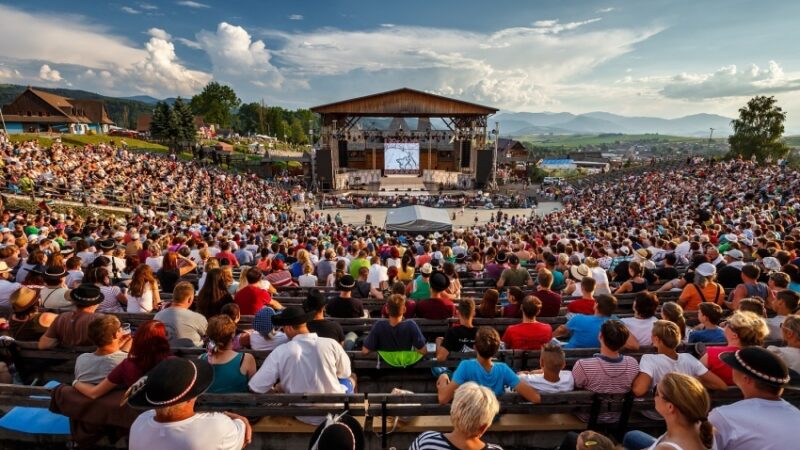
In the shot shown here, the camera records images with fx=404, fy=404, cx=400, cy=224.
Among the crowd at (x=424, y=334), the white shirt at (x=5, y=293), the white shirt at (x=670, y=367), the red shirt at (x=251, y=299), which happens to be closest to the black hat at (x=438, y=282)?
the crowd at (x=424, y=334)

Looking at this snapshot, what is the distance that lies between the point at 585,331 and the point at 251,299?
447 centimetres

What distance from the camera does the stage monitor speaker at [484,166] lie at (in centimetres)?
4369

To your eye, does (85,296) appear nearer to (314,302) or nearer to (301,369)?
(314,302)

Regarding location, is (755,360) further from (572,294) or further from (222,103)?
(222,103)

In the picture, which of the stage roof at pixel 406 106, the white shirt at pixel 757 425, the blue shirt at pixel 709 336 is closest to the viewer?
the white shirt at pixel 757 425

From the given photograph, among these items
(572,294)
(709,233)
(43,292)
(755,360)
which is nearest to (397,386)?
(755,360)

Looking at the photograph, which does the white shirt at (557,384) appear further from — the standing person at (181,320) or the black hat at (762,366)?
the standing person at (181,320)

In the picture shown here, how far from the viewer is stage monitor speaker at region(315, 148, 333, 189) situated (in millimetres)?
41344

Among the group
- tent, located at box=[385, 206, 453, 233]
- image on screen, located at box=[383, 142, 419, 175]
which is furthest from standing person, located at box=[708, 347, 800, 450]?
image on screen, located at box=[383, 142, 419, 175]

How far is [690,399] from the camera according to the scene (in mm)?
2332

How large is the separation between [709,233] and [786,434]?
13.0 meters

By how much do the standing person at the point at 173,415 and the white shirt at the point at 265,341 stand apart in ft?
6.41

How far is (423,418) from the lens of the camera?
3834mm

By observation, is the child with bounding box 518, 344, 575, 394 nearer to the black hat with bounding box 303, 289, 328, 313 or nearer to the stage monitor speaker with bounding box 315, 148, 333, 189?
the black hat with bounding box 303, 289, 328, 313
